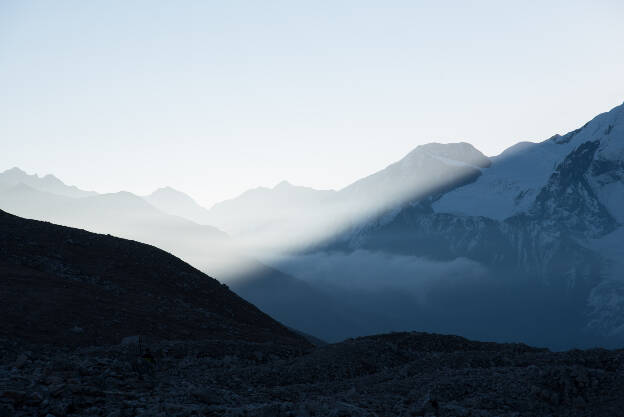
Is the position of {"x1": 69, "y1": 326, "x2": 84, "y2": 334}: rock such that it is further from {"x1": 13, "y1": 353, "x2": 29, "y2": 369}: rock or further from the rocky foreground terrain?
{"x1": 13, "y1": 353, "x2": 29, "y2": 369}: rock

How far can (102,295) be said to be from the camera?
155 feet

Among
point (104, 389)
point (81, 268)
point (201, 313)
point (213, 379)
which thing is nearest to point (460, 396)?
point (213, 379)

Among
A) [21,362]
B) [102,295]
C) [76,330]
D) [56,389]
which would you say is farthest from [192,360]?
[102,295]

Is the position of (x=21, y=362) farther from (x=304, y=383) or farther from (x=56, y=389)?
(x=304, y=383)

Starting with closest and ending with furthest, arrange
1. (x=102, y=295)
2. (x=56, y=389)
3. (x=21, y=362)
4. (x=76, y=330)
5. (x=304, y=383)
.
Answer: (x=56, y=389)
(x=21, y=362)
(x=304, y=383)
(x=76, y=330)
(x=102, y=295)

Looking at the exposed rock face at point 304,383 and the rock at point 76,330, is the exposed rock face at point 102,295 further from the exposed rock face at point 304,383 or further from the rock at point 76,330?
the exposed rock face at point 304,383

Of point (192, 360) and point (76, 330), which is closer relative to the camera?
point (192, 360)

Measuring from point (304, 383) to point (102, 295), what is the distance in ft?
74.2

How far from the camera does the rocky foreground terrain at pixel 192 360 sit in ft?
63.1

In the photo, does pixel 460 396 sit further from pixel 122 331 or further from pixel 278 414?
pixel 122 331

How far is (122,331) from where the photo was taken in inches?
1631

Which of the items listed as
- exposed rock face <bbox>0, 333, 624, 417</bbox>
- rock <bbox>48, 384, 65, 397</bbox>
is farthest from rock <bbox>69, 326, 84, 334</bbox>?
rock <bbox>48, 384, 65, 397</bbox>

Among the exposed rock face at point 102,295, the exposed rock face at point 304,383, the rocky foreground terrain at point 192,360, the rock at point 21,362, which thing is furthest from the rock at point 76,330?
the rock at point 21,362

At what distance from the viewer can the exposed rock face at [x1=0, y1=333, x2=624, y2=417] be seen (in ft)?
58.8
